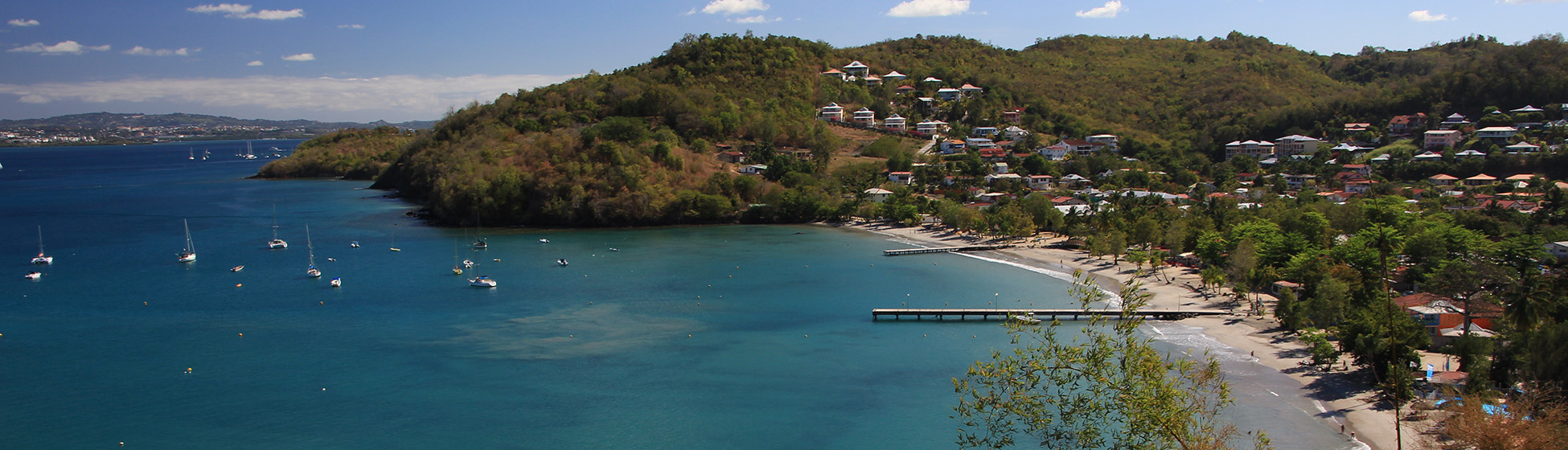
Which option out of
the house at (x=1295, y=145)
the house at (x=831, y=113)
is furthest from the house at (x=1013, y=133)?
the house at (x=1295, y=145)

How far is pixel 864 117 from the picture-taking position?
9331 centimetres

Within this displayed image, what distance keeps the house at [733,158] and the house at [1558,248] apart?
169 feet

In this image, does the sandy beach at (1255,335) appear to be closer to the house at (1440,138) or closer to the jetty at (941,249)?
the jetty at (941,249)

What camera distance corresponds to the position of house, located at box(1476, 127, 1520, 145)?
68.3m

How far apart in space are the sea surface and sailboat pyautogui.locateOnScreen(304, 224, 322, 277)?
0.55 metres

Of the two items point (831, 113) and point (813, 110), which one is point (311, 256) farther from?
point (831, 113)

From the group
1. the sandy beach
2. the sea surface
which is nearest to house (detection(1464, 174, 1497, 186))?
the sandy beach

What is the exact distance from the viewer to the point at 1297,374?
26969 millimetres

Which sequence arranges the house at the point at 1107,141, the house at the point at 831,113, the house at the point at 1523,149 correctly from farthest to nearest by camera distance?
the house at the point at 831,113 < the house at the point at 1107,141 < the house at the point at 1523,149

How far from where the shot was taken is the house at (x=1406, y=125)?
77.5 metres

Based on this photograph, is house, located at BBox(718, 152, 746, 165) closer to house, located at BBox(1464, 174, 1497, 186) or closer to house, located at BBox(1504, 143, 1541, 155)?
house, located at BBox(1464, 174, 1497, 186)

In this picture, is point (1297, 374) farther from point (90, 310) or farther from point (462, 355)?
point (90, 310)

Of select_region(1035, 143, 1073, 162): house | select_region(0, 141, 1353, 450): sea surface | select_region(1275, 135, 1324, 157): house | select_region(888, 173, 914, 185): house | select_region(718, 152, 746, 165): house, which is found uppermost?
select_region(1275, 135, 1324, 157): house

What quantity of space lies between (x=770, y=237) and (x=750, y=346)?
87.1 ft
